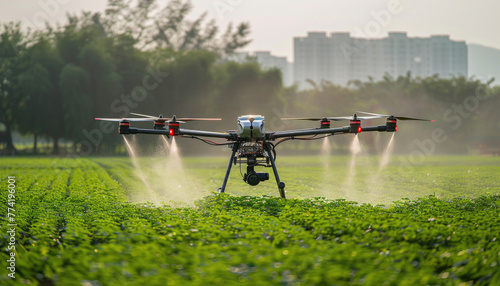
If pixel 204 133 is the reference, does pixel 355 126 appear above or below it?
above

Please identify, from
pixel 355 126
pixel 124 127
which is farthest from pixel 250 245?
pixel 124 127

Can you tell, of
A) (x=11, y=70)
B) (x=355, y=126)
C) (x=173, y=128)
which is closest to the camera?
(x=173, y=128)

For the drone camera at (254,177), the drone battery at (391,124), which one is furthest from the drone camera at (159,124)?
the drone battery at (391,124)

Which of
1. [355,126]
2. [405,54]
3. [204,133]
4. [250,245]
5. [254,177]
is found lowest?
[250,245]

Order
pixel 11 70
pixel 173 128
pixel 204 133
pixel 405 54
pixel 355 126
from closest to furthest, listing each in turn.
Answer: pixel 173 128 < pixel 355 126 < pixel 204 133 < pixel 11 70 < pixel 405 54

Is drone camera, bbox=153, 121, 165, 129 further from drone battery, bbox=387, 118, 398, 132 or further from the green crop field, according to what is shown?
drone battery, bbox=387, 118, 398, 132

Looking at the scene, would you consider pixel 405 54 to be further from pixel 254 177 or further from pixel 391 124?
pixel 254 177

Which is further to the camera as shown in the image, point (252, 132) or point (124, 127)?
point (252, 132)

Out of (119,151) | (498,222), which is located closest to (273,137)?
(498,222)
